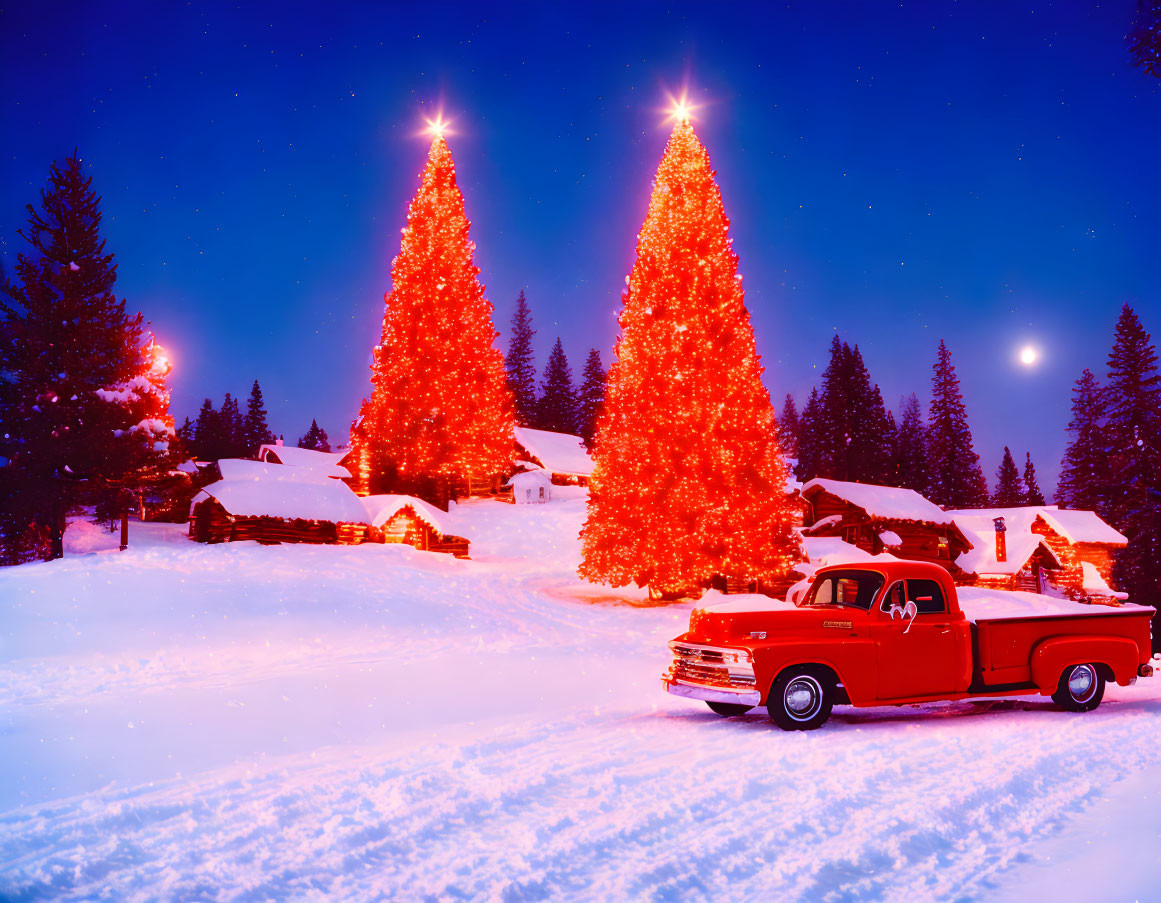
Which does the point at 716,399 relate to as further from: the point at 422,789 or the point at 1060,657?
the point at 422,789

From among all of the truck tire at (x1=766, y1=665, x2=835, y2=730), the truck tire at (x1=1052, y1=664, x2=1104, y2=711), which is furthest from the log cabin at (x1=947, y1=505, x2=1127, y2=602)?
the truck tire at (x1=766, y1=665, x2=835, y2=730)

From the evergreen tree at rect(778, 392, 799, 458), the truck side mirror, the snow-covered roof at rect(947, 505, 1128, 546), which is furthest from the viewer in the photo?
the evergreen tree at rect(778, 392, 799, 458)

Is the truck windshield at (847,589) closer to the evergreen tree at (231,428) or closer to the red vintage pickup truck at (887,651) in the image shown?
the red vintage pickup truck at (887,651)

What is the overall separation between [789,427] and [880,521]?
71959 mm

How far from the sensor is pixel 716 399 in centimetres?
2583

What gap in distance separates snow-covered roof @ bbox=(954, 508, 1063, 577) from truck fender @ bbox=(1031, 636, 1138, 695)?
43.7 m

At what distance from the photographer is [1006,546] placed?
52531 mm

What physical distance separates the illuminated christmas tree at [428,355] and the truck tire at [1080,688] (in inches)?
1534

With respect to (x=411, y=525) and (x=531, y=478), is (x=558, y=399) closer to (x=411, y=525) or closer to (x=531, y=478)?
(x=531, y=478)

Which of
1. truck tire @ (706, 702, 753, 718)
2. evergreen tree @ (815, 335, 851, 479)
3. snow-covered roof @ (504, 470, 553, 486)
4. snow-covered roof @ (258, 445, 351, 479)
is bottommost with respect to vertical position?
truck tire @ (706, 702, 753, 718)

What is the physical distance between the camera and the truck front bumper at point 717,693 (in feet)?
31.9

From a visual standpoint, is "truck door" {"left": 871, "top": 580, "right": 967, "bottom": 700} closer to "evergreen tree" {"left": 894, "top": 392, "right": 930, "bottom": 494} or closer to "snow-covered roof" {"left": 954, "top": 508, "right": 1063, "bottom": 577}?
"snow-covered roof" {"left": 954, "top": 508, "right": 1063, "bottom": 577}

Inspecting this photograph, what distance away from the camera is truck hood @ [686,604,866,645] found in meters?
10.1

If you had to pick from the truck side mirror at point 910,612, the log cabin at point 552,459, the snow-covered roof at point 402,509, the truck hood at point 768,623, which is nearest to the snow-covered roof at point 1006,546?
the log cabin at point 552,459
